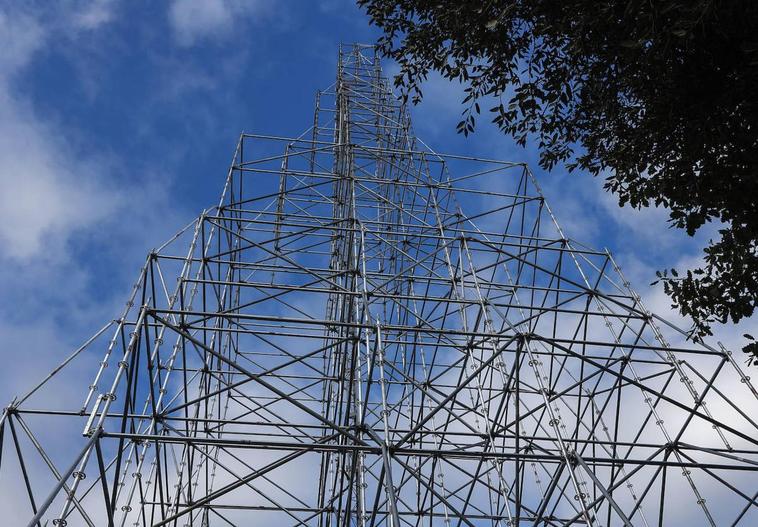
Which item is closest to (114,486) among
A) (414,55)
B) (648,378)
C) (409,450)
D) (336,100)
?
(409,450)

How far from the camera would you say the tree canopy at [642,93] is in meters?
5.50

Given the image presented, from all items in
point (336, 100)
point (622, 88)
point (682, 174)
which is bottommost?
point (682, 174)

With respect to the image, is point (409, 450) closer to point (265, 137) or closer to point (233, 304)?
point (233, 304)

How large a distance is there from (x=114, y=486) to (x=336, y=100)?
1366 cm

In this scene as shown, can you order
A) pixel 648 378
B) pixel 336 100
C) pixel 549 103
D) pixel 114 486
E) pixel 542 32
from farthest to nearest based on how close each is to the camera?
1. pixel 336 100
2. pixel 648 378
3. pixel 549 103
4. pixel 114 486
5. pixel 542 32

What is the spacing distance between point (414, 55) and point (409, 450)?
3.83m

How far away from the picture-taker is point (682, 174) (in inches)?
247

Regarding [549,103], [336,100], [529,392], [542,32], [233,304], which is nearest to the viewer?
[542,32]

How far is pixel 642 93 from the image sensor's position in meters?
6.27

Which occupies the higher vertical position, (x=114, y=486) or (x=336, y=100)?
(x=336, y=100)

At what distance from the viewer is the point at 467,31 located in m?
6.58

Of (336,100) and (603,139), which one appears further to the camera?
(336,100)

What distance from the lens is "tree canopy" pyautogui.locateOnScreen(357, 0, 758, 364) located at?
18.0 ft

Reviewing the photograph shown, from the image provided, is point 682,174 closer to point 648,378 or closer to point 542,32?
point 542,32
